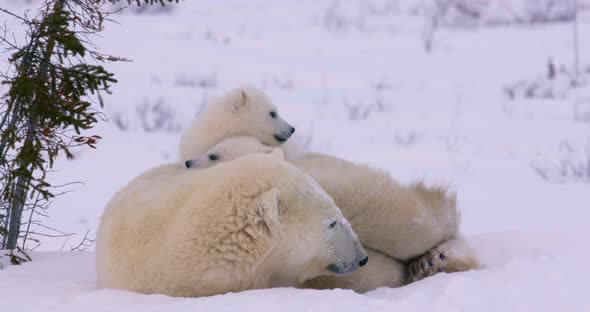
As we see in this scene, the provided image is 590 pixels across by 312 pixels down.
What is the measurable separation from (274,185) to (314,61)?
1468cm

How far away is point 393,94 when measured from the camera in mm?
14242

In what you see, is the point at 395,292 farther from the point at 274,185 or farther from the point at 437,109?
the point at 437,109

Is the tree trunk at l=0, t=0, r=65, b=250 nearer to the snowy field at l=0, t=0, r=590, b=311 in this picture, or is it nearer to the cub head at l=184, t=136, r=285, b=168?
the snowy field at l=0, t=0, r=590, b=311

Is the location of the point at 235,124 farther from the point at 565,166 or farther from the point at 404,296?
the point at 565,166

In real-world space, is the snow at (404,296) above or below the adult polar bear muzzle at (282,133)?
below

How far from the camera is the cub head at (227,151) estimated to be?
3.97 m

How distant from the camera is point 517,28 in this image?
23188mm

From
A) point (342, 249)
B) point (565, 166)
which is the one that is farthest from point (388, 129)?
point (342, 249)

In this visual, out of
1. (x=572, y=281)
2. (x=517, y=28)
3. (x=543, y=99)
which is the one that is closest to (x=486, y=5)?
(x=517, y=28)

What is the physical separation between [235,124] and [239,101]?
0.20 meters

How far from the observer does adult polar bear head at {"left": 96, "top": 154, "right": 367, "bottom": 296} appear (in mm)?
2775

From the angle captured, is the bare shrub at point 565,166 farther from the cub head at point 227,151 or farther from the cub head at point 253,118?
the cub head at point 227,151

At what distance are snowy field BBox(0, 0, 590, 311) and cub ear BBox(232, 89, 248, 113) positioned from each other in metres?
1.38

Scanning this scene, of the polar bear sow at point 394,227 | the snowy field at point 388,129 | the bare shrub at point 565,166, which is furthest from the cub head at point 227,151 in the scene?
the bare shrub at point 565,166
